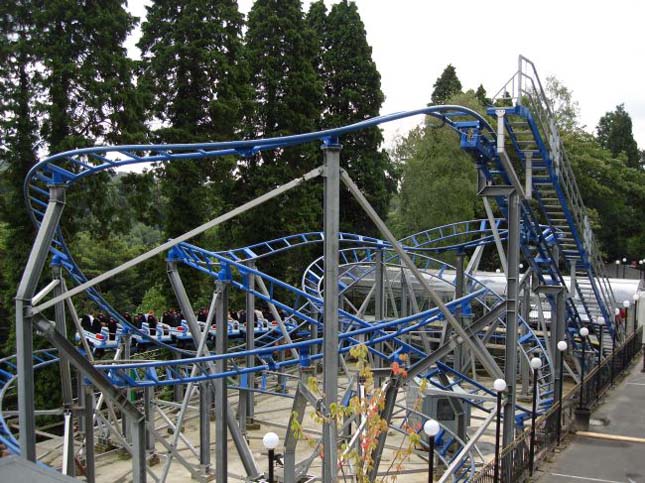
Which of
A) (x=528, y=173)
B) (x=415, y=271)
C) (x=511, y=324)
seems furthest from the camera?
(x=528, y=173)

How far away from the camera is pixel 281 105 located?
28.4 meters

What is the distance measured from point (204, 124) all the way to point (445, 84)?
85.8ft

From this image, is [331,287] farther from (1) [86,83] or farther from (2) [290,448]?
(1) [86,83]

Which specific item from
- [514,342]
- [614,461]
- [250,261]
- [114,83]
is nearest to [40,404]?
[250,261]

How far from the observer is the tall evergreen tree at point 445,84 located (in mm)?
Result: 46562

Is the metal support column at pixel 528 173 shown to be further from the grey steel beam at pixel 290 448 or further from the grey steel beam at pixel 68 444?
the grey steel beam at pixel 68 444

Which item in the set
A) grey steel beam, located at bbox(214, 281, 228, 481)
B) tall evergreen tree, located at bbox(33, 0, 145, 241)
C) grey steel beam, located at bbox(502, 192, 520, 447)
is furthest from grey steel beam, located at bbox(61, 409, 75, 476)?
tall evergreen tree, located at bbox(33, 0, 145, 241)

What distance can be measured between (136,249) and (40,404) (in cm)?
1450

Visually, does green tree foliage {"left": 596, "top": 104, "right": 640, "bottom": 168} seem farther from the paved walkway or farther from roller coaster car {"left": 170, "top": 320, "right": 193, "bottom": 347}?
roller coaster car {"left": 170, "top": 320, "right": 193, "bottom": 347}

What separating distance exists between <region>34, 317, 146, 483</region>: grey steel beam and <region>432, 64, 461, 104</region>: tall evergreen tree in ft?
130

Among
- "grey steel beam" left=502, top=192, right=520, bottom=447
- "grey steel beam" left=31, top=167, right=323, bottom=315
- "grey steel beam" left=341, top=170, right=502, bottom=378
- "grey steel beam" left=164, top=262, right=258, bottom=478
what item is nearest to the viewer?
"grey steel beam" left=31, top=167, right=323, bottom=315

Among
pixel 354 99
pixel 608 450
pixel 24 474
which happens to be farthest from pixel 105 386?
pixel 354 99

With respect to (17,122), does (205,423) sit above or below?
below

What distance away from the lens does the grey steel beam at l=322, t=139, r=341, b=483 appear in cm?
840
